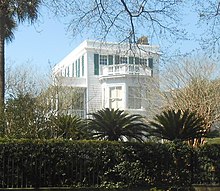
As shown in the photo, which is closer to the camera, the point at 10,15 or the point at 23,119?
the point at 10,15

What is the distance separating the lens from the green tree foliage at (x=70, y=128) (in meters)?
17.8

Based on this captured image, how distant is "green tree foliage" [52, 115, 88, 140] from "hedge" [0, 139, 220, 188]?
1.73 meters

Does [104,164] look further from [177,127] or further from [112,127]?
[177,127]

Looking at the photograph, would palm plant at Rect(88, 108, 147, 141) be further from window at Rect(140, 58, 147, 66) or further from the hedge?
window at Rect(140, 58, 147, 66)

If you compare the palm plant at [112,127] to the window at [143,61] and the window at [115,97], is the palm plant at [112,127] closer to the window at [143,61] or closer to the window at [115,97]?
the window at [143,61]

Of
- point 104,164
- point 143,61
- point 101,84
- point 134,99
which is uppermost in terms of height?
point 101,84

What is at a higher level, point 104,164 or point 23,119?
point 23,119

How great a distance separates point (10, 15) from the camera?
14414 millimetres

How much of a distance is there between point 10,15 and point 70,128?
548cm

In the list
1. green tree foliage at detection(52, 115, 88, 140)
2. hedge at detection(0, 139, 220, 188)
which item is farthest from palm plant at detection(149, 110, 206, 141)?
green tree foliage at detection(52, 115, 88, 140)

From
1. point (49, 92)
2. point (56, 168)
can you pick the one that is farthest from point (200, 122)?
point (49, 92)

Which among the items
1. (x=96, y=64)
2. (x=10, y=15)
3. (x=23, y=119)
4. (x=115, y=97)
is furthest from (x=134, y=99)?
(x=10, y=15)

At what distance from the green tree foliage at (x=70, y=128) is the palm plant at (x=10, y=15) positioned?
2.30m

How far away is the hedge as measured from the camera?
15.2 meters
